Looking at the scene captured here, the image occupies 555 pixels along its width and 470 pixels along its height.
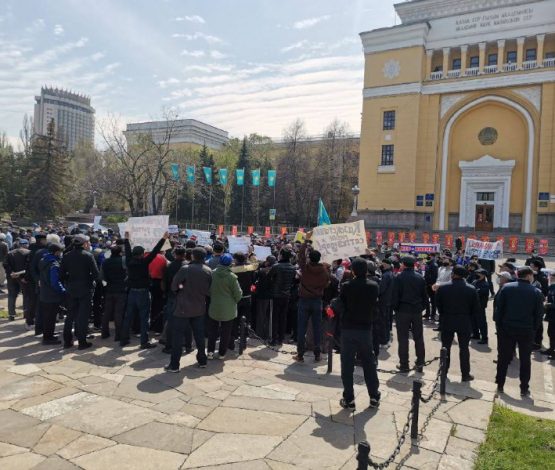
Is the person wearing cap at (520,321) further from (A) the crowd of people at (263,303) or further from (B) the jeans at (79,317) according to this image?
(B) the jeans at (79,317)

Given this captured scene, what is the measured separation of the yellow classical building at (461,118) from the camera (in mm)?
36469

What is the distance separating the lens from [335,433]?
4758 mm

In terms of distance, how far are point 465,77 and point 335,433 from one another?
133 feet

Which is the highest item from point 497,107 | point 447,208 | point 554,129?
point 497,107

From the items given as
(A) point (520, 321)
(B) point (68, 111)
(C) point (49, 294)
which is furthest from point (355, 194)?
(B) point (68, 111)

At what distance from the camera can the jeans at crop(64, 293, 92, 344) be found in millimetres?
7461

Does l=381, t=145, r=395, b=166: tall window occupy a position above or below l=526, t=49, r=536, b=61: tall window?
below

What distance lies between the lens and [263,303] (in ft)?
28.6

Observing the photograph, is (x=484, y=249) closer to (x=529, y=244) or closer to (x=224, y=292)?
(x=224, y=292)

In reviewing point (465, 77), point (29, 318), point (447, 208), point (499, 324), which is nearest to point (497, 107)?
point (465, 77)

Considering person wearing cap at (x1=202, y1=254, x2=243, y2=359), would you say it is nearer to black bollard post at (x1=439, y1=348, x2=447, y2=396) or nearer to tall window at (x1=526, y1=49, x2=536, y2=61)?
black bollard post at (x1=439, y1=348, x2=447, y2=396)

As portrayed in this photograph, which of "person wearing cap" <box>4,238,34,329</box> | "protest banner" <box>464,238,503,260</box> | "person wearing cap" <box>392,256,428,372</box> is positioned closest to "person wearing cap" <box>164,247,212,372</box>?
"person wearing cap" <box>392,256,428,372</box>

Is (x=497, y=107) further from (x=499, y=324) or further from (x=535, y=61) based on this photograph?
(x=499, y=324)

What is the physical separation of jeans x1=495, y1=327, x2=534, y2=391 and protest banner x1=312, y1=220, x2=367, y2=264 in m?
2.95
